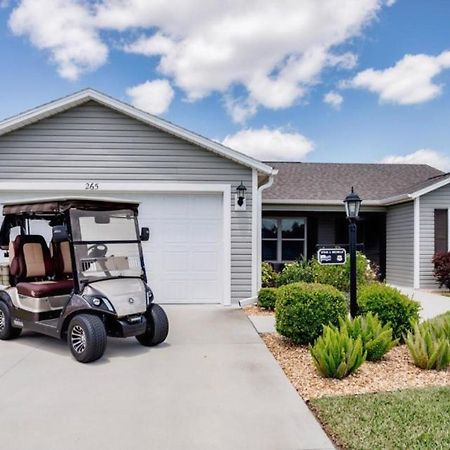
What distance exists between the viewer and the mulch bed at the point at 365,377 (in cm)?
423

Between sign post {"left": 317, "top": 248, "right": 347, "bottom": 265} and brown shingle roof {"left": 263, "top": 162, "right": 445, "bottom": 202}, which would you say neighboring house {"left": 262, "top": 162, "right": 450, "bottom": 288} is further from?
sign post {"left": 317, "top": 248, "right": 347, "bottom": 265}

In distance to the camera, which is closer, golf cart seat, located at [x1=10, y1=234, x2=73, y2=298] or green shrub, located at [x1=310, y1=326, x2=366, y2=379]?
green shrub, located at [x1=310, y1=326, x2=366, y2=379]

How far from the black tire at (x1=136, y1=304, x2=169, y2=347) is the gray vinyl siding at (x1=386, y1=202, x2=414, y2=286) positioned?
9634 millimetres

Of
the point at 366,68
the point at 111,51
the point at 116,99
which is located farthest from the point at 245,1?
the point at 366,68

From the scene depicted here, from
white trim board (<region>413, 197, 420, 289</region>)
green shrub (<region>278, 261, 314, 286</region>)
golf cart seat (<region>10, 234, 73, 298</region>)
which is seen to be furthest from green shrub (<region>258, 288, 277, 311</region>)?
white trim board (<region>413, 197, 420, 289</region>)

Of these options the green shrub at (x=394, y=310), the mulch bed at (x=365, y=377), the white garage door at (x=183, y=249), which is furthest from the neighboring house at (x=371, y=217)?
the mulch bed at (x=365, y=377)

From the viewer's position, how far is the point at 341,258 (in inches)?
234

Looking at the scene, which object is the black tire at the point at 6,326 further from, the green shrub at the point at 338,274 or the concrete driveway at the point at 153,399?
the green shrub at the point at 338,274

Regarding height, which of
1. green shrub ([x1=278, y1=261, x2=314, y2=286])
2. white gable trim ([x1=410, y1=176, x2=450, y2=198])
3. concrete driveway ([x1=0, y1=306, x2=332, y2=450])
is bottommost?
concrete driveway ([x1=0, y1=306, x2=332, y2=450])

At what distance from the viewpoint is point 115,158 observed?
890 centimetres

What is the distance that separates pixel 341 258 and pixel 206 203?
3928mm

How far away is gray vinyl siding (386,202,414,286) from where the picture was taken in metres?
12.8

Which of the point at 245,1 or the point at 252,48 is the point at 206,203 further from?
the point at 252,48

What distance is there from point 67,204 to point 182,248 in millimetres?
4122
